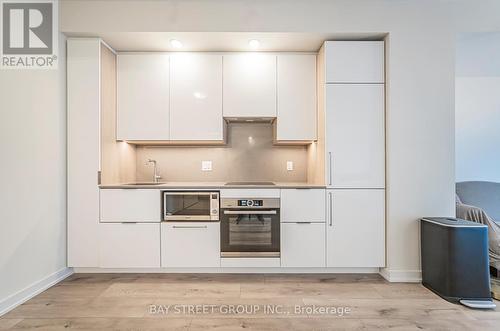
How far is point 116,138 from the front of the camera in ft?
10.3

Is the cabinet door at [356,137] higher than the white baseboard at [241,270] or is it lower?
higher

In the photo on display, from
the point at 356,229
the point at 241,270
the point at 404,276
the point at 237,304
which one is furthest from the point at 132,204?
the point at 404,276

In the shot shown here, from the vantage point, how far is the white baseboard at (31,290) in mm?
2156

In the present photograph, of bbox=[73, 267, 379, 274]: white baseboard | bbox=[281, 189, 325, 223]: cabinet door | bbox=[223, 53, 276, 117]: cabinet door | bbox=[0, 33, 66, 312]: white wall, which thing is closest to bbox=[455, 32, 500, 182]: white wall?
bbox=[73, 267, 379, 274]: white baseboard

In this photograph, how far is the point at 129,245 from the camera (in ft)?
9.35

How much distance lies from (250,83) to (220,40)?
1.77 ft

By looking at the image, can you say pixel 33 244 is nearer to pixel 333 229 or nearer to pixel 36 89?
pixel 36 89

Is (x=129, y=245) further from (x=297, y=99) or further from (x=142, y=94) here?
(x=297, y=99)

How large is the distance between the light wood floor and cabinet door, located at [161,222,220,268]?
15 centimetres

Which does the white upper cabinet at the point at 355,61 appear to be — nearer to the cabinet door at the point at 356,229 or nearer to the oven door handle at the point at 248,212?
the cabinet door at the point at 356,229

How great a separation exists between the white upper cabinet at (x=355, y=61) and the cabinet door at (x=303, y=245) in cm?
151

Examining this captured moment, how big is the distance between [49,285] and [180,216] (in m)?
1.31

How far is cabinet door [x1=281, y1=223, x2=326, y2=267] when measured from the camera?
284 centimetres

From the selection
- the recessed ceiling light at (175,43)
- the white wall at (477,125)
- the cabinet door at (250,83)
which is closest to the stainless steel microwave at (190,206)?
the cabinet door at (250,83)
